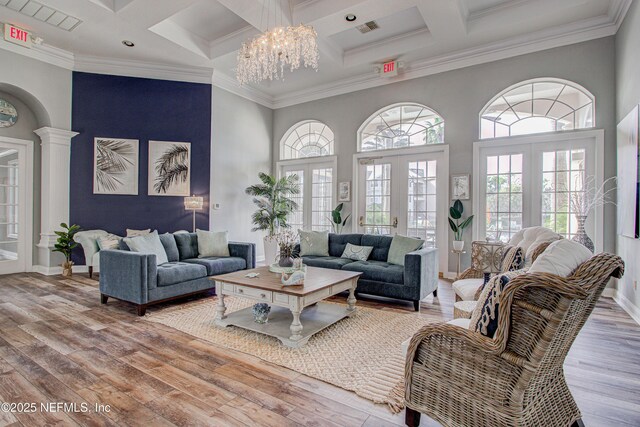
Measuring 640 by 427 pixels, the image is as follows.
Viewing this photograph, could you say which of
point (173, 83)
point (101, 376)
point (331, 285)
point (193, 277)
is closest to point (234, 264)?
point (193, 277)

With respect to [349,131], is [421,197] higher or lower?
lower

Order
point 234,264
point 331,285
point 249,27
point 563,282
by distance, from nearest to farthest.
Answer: point 563,282
point 331,285
point 234,264
point 249,27

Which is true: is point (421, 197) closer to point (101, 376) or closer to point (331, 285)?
point (331, 285)

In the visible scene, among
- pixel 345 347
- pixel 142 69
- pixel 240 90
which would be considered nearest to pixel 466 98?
pixel 240 90

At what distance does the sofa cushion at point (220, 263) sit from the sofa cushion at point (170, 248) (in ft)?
0.53

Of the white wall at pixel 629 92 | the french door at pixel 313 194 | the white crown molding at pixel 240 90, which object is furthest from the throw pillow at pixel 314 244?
the white wall at pixel 629 92

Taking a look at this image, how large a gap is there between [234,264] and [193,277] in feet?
2.38

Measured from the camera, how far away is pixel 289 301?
296 cm

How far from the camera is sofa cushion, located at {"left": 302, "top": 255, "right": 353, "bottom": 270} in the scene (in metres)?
4.61

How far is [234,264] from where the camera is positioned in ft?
16.0

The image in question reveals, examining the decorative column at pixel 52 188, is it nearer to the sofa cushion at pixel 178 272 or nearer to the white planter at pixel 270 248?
the sofa cushion at pixel 178 272

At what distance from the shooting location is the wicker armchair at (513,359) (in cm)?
134

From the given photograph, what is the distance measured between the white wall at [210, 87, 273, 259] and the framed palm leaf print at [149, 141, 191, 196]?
51cm

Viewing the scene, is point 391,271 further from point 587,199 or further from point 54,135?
point 54,135
